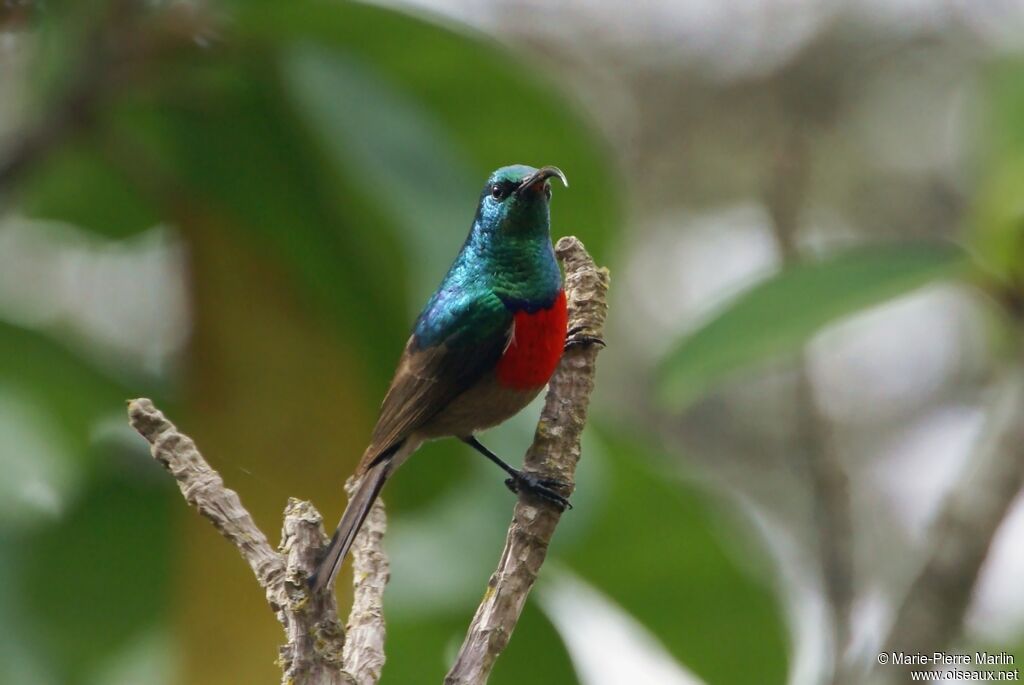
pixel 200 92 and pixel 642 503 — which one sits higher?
pixel 200 92

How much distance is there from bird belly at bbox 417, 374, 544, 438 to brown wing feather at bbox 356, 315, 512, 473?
3 cm

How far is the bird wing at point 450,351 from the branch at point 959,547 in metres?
1.03

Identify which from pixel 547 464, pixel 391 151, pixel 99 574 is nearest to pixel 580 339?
pixel 547 464

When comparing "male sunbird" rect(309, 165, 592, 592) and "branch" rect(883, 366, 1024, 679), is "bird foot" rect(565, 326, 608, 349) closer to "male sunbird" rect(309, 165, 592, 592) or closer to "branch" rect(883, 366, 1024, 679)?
"male sunbird" rect(309, 165, 592, 592)

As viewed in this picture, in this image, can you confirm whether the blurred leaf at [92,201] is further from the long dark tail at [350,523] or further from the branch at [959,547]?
the branch at [959,547]

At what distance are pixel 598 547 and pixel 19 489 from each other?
154cm

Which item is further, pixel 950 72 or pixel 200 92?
pixel 950 72

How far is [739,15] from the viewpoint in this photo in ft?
29.6

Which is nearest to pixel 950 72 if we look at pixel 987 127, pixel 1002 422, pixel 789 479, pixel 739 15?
pixel 739 15

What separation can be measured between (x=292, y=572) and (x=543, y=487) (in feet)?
1.87

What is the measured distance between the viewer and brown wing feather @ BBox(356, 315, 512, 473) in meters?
3.00

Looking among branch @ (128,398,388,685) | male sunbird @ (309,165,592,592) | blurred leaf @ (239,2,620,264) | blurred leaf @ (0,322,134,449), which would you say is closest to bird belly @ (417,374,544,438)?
male sunbird @ (309,165,592,592)

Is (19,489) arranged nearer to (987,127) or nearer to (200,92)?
(200,92)

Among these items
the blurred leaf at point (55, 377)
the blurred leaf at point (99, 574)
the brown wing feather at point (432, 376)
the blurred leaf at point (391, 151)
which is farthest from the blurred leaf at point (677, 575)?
the blurred leaf at point (55, 377)
